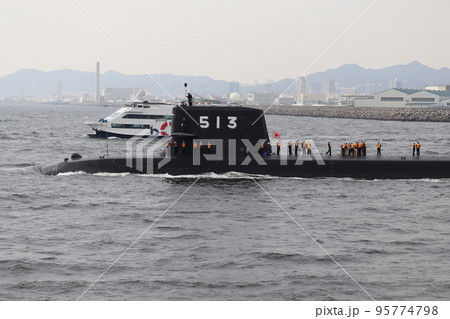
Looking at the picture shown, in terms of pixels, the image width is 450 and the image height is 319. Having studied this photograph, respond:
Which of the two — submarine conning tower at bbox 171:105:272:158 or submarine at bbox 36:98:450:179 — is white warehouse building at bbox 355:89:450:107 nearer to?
submarine at bbox 36:98:450:179

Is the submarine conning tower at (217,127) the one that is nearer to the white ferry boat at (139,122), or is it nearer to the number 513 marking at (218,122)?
the number 513 marking at (218,122)

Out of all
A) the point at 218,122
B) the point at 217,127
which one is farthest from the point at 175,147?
the point at 218,122

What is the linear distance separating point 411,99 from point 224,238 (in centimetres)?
14656

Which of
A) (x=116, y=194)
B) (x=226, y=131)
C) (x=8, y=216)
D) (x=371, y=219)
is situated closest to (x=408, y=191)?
(x=371, y=219)

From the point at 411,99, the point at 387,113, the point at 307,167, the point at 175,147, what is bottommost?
the point at 307,167

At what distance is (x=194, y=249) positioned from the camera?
19.9 metres

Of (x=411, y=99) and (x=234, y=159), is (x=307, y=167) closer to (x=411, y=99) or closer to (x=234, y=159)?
(x=234, y=159)

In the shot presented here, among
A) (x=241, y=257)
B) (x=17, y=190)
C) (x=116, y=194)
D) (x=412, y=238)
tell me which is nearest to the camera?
(x=241, y=257)

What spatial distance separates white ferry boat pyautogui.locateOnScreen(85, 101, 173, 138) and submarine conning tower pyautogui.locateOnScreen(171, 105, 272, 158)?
38012 mm

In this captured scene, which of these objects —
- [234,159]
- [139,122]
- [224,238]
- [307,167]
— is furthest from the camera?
[139,122]

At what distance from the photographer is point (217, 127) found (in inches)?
1249

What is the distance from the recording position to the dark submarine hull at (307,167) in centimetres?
3198
